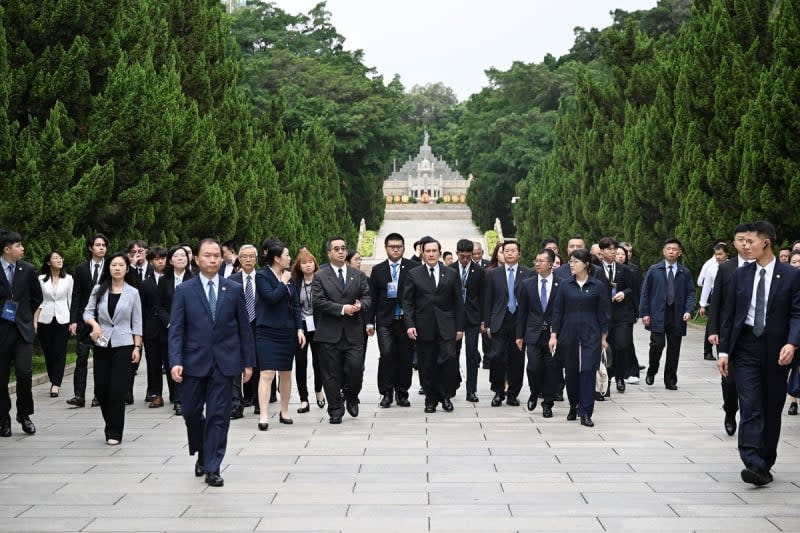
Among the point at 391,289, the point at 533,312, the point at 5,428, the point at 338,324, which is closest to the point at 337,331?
the point at 338,324

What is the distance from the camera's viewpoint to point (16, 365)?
11.3 m

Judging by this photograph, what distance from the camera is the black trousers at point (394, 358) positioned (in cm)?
1373

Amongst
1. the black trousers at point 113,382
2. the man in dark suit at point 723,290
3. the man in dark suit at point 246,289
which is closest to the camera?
the man in dark suit at point 723,290

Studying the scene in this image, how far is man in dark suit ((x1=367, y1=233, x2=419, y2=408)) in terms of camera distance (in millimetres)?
13750

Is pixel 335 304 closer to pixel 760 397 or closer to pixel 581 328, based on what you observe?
pixel 581 328

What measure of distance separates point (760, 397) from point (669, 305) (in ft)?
21.8

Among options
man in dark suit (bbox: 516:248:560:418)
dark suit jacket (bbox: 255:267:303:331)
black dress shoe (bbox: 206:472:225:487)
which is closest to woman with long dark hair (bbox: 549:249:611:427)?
man in dark suit (bbox: 516:248:560:418)

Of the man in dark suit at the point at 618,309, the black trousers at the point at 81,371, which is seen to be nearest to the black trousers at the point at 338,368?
the black trousers at the point at 81,371

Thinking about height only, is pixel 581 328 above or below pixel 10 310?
below

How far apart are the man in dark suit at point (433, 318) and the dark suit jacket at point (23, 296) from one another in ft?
12.8

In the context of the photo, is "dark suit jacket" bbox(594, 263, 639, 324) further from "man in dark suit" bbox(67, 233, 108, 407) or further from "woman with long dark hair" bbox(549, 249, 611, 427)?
"man in dark suit" bbox(67, 233, 108, 407)

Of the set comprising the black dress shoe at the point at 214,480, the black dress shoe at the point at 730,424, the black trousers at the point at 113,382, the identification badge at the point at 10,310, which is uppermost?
the identification badge at the point at 10,310

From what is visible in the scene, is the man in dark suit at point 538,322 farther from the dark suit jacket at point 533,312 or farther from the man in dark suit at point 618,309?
the man in dark suit at point 618,309

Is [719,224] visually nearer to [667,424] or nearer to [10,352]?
[667,424]
